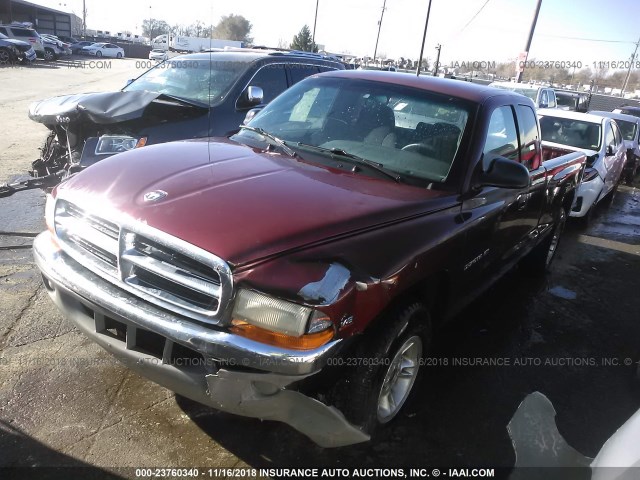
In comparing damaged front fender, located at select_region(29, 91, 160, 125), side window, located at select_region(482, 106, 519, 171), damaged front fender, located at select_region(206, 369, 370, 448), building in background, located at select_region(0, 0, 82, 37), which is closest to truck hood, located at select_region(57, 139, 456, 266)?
damaged front fender, located at select_region(206, 369, 370, 448)

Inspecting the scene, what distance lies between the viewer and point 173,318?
2078 mm

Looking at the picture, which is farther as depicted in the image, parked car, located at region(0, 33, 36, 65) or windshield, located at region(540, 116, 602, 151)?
parked car, located at region(0, 33, 36, 65)

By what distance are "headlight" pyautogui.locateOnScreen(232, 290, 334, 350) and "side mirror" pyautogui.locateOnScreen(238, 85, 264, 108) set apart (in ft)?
12.7

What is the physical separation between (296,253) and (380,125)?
1.61 m

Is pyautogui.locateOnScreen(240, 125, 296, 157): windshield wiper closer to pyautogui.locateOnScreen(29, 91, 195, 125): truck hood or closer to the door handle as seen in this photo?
the door handle

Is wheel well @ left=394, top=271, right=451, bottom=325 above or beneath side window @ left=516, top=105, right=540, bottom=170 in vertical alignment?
beneath

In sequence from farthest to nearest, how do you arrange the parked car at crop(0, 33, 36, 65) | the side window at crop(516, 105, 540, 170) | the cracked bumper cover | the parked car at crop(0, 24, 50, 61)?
the parked car at crop(0, 24, 50, 61) < the parked car at crop(0, 33, 36, 65) < the side window at crop(516, 105, 540, 170) < the cracked bumper cover

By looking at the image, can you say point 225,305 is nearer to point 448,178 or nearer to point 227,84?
point 448,178

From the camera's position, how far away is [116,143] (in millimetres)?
4973

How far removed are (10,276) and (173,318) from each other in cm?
277

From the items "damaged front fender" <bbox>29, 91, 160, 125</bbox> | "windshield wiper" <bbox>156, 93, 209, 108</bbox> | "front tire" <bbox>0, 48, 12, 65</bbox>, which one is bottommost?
"front tire" <bbox>0, 48, 12, 65</bbox>

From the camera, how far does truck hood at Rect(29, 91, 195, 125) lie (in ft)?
16.3

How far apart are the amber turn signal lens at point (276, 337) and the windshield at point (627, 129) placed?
1390cm

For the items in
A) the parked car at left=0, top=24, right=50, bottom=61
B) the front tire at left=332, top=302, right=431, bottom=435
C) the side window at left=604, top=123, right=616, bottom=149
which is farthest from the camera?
the parked car at left=0, top=24, right=50, bottom=61
